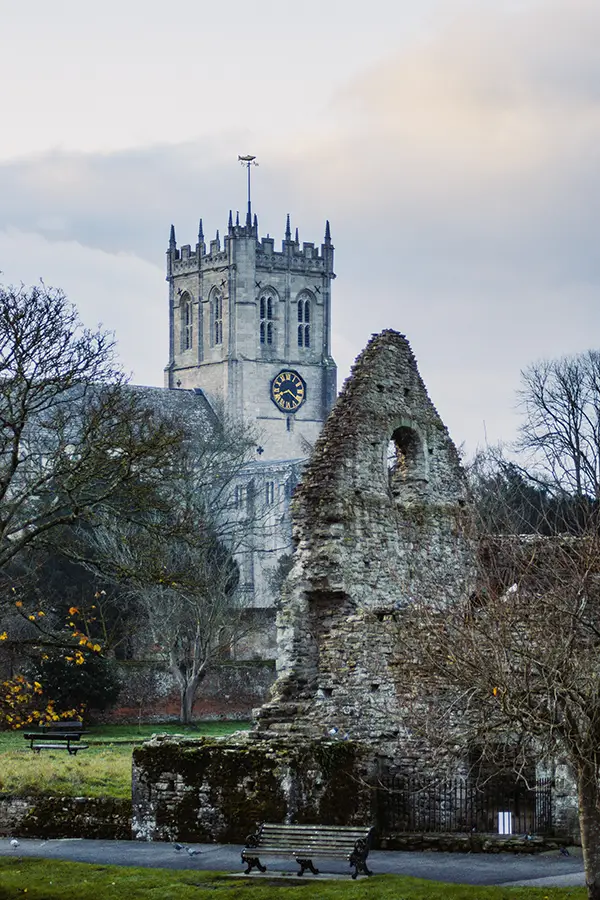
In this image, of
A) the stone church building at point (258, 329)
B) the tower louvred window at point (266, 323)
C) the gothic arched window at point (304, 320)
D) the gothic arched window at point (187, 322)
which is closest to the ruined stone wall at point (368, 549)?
the stone church building at point (258, 329)

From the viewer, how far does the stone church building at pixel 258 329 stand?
13175cm

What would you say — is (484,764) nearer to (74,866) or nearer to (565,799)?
(565,799)

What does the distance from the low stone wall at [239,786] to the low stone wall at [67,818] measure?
444 mm

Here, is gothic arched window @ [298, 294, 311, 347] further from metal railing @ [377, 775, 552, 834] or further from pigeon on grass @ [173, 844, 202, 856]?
pigeon on grass @ [173, 844, 202, 856]

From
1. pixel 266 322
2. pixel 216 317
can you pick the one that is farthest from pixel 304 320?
pixel 216 317

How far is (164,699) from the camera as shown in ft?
179

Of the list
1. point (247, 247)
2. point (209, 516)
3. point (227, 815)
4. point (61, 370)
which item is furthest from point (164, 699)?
point (247, 247)

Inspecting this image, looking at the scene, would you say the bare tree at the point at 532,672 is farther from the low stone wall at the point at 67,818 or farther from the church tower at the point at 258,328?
the church tower at the point at 258,328

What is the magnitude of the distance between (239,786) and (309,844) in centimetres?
224

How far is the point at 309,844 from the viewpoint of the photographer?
19.5 meters

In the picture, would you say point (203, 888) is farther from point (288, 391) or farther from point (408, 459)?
point (288, 391)

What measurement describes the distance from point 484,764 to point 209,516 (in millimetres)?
36986

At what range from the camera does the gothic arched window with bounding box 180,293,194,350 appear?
137375mm

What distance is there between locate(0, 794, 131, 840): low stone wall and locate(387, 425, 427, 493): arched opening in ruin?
7.10 m
